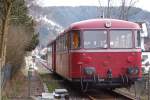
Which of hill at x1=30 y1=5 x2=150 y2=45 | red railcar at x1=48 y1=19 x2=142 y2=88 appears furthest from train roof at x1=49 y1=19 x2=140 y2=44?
hill at x1=30 y1=5 x2=150 y2=45

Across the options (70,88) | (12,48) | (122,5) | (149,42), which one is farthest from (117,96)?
(149,42)

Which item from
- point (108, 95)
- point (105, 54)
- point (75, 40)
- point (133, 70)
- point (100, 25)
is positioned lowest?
point (108, 95)

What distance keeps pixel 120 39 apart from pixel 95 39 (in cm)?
105

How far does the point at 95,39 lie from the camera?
21172 mm

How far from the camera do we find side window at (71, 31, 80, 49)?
21172 millimetres

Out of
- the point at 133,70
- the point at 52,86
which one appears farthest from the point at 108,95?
the point at 52,86

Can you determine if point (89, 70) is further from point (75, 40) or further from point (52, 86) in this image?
point (52, 86)

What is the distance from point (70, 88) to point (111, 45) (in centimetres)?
610

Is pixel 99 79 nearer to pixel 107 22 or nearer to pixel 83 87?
pixel 83 87

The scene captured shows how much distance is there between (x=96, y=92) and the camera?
24.5 m

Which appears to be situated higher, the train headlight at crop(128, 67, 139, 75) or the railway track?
the train headlight at crop(128, 67, 139, 75)

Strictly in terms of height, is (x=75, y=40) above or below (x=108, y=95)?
above

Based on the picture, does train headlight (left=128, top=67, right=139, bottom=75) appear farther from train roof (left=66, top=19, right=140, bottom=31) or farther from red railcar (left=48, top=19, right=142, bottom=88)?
train roof (left=66, top=19, right=140, bottom=31)

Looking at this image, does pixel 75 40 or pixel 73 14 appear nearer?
pixel 75 40
